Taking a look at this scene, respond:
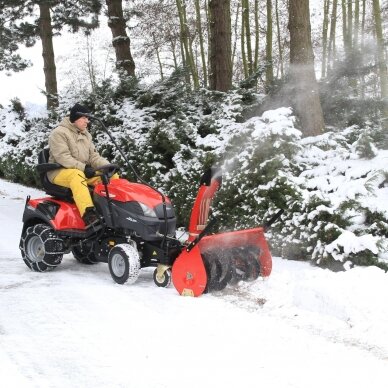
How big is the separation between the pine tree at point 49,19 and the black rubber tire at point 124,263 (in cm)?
1309

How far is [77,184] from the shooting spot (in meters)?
5.47

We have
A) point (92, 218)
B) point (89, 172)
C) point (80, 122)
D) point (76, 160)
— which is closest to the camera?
point (92, 218)

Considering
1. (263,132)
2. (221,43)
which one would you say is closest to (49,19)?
(221,43)

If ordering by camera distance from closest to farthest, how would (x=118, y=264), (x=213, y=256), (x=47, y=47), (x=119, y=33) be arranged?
(x=213, y=256), (x=118, y=264), (x=119, y=33), (x=47, y=47)

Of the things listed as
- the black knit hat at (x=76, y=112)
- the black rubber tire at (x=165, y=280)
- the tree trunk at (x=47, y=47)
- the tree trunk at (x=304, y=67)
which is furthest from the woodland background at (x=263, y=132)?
the black knit hat at (x=76, y=112)

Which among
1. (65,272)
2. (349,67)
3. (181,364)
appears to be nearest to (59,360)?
(181,364)

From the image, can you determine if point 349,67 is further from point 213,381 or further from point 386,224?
point 213,381

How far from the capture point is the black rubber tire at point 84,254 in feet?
19.8

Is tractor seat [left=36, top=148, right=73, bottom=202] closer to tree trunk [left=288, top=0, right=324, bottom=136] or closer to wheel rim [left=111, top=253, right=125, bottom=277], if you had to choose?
wheel rim [left=111, top=253, right=125, bottom=277]

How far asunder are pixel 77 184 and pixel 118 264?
99 cm

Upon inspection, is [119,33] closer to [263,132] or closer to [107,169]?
[263,132]

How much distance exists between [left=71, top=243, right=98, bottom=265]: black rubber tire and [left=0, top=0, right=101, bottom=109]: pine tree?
11841 millimetres

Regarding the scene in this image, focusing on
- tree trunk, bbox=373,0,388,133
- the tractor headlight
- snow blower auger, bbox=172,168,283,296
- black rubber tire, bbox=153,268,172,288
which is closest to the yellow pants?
the tractor headlight

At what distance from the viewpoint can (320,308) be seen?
411 cm
